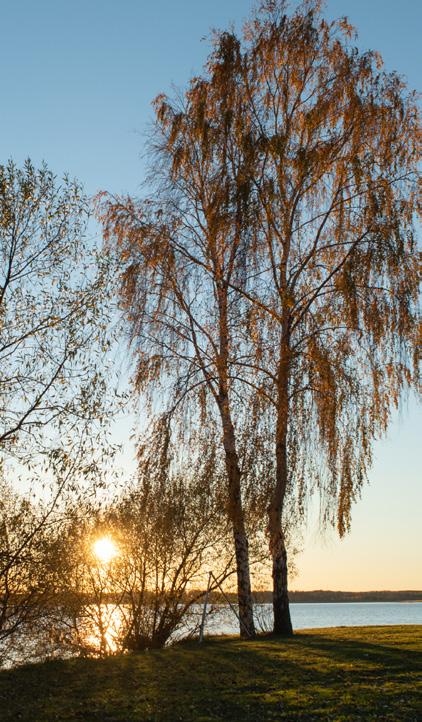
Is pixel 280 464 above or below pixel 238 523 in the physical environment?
above

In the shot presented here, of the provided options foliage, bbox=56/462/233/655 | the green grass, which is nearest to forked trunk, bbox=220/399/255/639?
foliage, bbox=56/462/233/655

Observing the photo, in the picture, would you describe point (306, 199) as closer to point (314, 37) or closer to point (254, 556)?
point (314, 37)

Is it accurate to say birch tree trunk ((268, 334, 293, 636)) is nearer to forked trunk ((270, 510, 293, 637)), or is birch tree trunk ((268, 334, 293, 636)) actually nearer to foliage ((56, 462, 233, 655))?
forked trunk ((270, 510, 293, 637))

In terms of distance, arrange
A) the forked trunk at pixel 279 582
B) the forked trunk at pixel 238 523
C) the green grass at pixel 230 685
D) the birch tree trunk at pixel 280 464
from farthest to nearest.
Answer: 1. the forked trunk at pixel 238 523
2. the forked trunk at pixel 279 582
3. the birch tree trunk at pixel 280 464
4. the green grass at pixel 230 685

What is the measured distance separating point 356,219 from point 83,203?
6.63 meters

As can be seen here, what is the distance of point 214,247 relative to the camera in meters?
18.3

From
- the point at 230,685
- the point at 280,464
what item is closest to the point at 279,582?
the point at 280,464

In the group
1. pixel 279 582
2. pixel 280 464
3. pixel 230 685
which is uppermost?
pixel 280 464

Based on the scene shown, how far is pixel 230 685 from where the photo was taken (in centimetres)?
1185

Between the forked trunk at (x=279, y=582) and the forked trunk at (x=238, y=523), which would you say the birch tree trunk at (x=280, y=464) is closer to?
the forked trunk at (x=279, y=582)

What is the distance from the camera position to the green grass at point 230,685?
9.92 m

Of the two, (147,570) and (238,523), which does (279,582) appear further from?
(147,570)

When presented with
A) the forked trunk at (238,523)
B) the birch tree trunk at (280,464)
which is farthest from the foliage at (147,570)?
the birch tree trunk at (280,464)

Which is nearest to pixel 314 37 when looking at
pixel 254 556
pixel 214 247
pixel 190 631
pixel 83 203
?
pixel 214 247
